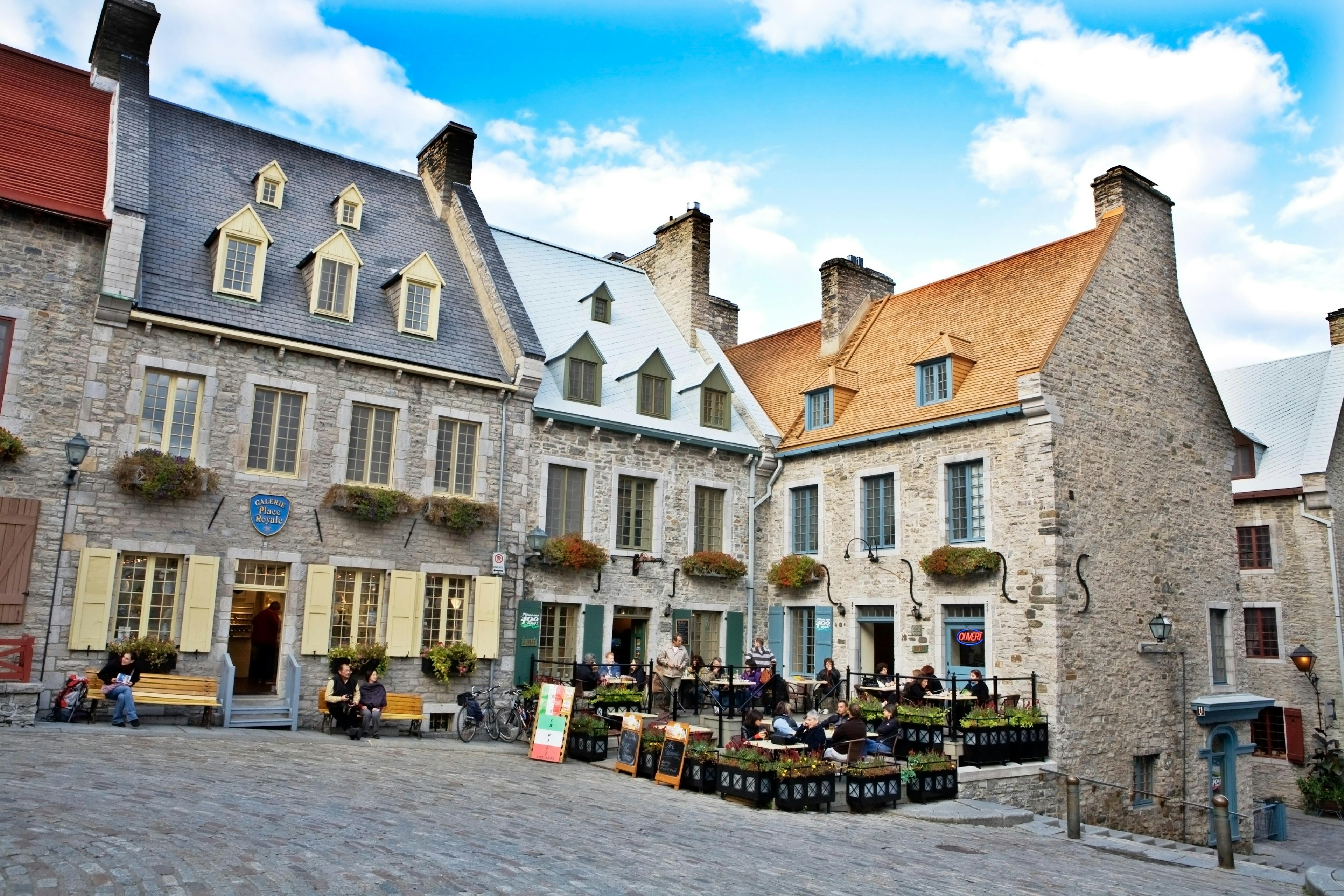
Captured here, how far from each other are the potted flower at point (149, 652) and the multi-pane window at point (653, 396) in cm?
968

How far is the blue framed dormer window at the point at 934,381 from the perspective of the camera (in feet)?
63.7

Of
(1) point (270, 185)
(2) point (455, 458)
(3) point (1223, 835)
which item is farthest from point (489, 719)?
(3) point (1223, 835)

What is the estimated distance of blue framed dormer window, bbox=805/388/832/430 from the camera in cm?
2172

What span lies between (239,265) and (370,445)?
353 cm

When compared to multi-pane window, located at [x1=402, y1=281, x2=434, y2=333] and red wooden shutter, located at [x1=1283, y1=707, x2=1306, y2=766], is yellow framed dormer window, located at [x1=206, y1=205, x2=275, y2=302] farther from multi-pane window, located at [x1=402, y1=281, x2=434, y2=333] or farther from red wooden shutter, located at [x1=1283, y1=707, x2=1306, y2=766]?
red wooden shutter, located at [x1=1283, y1=707, x2=1306, y2=766]

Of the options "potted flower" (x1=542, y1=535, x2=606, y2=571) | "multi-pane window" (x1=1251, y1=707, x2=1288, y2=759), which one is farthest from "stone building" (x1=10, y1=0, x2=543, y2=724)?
"multi-pane window" (x1=1251, y1=707, x2=1288, y2=759)

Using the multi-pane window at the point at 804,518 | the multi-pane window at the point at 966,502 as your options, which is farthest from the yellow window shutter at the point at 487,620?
the multi-pane window at the point at 966,502

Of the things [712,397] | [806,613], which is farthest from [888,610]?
[712,397]

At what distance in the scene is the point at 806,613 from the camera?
21.3 meters

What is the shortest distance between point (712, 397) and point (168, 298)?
10903mm

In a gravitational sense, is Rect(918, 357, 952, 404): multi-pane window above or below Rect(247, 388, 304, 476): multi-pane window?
above

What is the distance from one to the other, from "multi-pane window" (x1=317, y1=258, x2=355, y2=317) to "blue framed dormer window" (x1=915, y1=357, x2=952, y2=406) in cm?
1075

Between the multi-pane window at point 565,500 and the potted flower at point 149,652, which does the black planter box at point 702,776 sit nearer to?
the multi-pane window at point 565,500

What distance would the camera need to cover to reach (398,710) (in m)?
15.7
